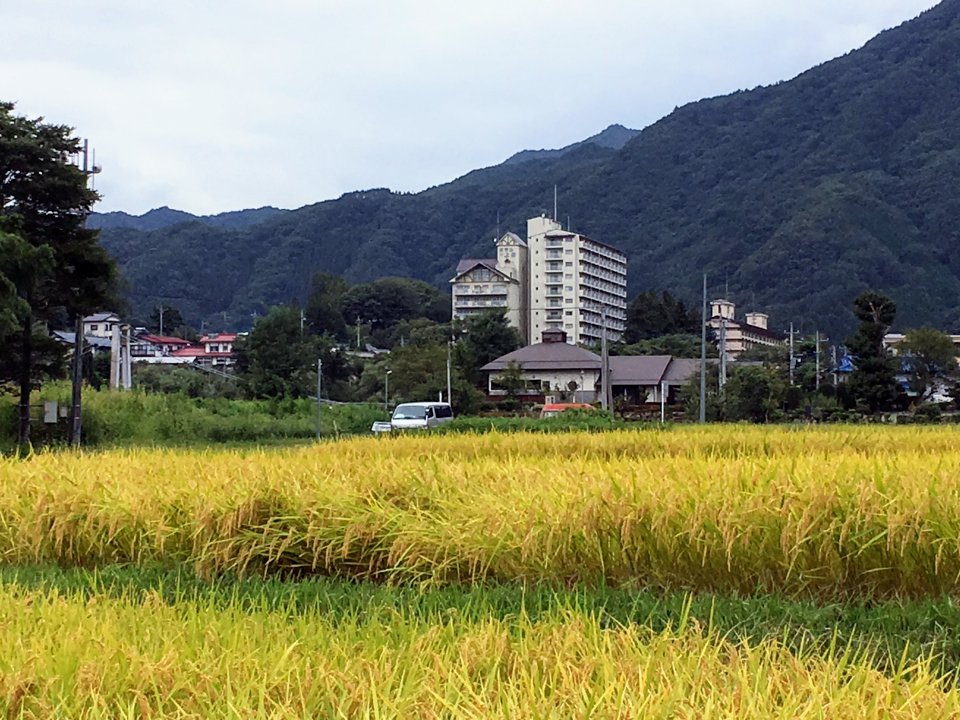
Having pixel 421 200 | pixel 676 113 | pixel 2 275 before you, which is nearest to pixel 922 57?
pixel 676 113

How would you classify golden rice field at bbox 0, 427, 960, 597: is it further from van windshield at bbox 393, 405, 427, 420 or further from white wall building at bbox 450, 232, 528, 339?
white wall building at bbox 450, 232, 528, 339

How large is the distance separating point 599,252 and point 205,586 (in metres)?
90.8

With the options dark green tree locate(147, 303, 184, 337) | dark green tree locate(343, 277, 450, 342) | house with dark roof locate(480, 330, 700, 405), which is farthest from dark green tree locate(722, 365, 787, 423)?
dark green tree locate(147, 303, 184, 337)

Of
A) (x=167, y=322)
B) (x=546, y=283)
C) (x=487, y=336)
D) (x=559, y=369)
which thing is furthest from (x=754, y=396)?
(x=167, y=322)

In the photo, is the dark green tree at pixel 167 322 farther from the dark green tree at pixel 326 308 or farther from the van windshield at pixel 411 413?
the van windshield at pixel 411 413

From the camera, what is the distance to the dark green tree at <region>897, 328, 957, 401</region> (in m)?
36.9

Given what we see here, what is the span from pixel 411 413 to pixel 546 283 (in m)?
66.9

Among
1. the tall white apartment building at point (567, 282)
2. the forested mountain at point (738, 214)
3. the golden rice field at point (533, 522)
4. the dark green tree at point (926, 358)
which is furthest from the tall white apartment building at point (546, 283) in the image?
the golden rice field at point (533, 522)

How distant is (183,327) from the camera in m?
94.1

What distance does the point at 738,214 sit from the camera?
95250 mm

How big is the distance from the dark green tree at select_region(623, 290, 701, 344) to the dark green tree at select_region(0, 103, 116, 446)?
5809 cm

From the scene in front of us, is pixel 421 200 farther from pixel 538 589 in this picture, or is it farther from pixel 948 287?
pixel 538 589

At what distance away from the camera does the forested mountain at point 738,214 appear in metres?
76.7

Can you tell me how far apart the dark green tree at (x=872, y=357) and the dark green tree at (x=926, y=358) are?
3.00 m
